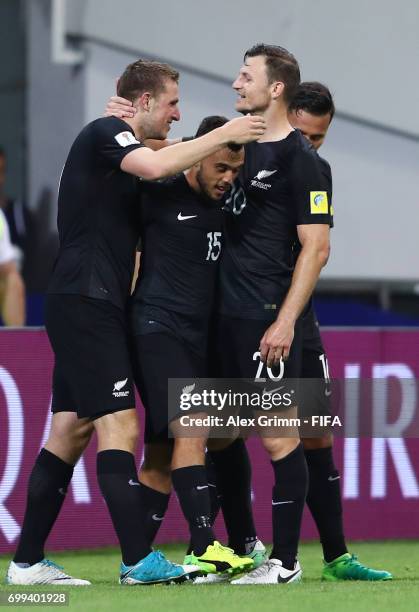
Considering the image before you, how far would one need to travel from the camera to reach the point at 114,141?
20.8 feet

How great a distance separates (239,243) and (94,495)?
7.69 ft

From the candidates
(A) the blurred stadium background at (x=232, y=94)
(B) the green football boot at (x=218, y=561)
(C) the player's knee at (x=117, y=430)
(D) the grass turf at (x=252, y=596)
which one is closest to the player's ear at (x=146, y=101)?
(C) the player's knee at (x=117, y=430)

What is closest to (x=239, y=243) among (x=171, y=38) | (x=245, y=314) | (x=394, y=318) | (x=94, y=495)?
(x=245, y=314)

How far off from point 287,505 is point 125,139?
1574 millimetres

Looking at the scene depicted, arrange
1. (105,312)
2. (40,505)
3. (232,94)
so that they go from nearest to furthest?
1. (105,312)
2. (40,505)
3. (232,94)

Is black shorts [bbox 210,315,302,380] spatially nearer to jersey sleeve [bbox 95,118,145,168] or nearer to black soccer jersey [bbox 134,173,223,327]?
black soccer jersey [bbox 134,173,223,327]

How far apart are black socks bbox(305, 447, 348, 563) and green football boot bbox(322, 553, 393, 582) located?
0.11ft

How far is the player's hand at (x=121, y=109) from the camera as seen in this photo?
6.52 metres

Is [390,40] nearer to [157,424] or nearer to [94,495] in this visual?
[94,495]

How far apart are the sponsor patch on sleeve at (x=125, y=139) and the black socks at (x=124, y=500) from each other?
3.88 ft

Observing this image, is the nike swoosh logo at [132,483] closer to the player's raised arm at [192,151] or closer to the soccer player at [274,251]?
the soccer player at [274,251]

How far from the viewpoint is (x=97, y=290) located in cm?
638

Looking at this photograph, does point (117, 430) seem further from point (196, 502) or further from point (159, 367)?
point (196, 502)

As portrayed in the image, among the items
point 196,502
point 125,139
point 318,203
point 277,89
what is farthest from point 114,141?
point 196,502
